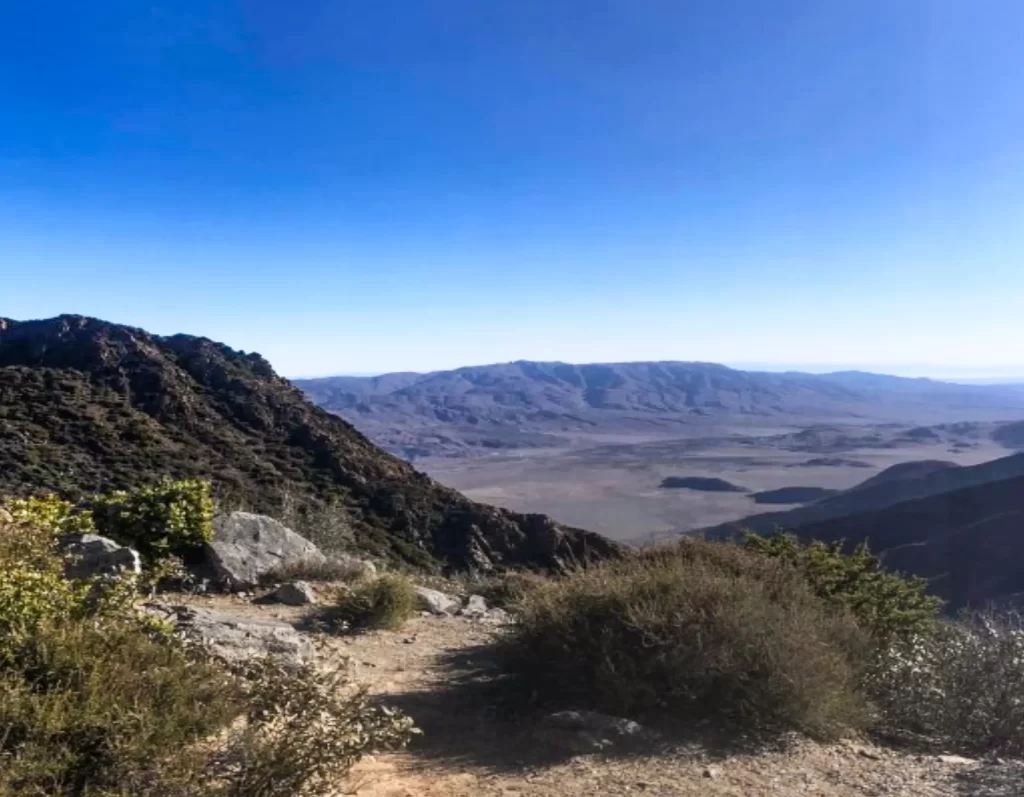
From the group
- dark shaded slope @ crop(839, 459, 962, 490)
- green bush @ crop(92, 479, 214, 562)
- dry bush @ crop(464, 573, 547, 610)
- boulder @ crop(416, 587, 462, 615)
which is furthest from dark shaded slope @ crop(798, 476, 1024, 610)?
dark shaded slope @ crop(839, 459, 962, 490)

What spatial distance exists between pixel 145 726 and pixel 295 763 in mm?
697

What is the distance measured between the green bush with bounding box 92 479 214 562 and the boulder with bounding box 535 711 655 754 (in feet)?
20.3

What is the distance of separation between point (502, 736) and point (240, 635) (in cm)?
223

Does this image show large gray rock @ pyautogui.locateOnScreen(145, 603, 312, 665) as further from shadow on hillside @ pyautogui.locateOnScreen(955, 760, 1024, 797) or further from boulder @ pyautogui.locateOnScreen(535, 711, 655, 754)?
shadow on hillside @ pyautogui.locateOnScreen(955, 760, 1024, 797)

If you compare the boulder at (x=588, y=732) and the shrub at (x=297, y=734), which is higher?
the shrub at (x=297, y=734)

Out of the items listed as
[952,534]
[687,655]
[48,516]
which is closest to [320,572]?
[48,516]

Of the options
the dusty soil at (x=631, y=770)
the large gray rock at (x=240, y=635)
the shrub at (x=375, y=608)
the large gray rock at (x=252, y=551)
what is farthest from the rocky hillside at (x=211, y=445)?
the dusty soil at (x=631, y=770)

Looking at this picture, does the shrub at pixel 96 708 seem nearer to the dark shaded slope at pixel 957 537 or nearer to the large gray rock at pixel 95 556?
the large gray rock at pixel 95 556

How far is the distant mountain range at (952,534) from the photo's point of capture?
38125mm

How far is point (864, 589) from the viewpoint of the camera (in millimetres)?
9242

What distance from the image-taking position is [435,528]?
27000mm

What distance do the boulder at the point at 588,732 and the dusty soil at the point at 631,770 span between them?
0.30ft

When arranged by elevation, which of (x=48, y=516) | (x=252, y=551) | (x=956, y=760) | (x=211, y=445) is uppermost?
(x=48, y=516)

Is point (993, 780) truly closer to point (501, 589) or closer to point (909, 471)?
point (501, 589)
